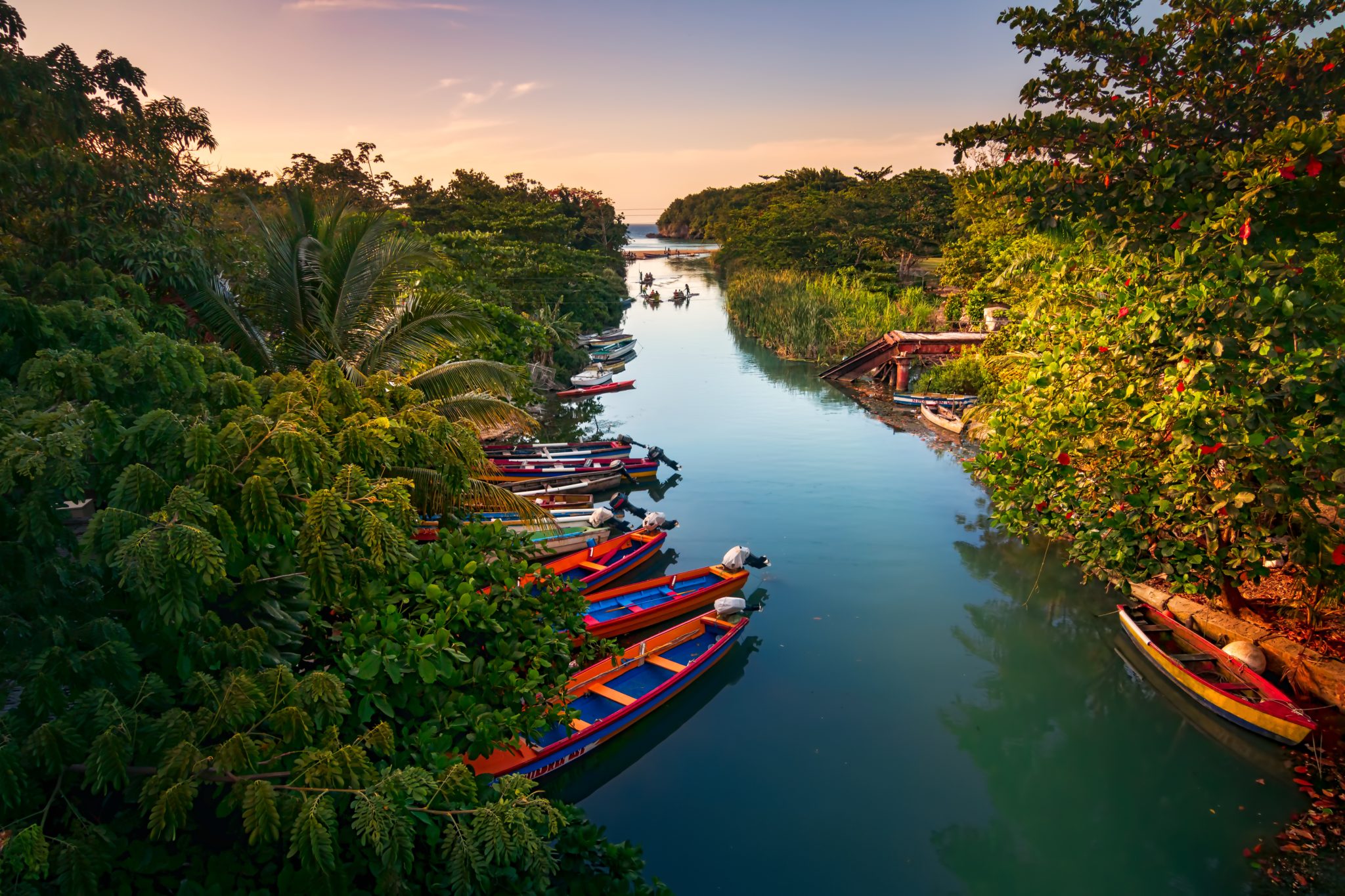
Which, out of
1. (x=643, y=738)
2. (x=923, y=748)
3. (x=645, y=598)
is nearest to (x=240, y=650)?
(x=643, y=738)

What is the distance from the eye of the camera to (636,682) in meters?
9.80

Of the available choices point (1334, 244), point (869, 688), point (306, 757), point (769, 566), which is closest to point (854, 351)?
point (769, 566)

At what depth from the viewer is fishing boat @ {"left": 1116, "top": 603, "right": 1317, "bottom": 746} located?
28.0ft

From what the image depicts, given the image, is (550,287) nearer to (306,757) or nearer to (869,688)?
(869,688)

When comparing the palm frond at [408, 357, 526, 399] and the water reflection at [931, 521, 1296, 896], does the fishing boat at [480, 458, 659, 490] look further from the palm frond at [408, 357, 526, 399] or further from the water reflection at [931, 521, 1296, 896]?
the water reflection at [931, 521, 1296, 896]

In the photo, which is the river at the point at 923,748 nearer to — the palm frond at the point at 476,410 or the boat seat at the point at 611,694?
the boat seat at the point at 611,694

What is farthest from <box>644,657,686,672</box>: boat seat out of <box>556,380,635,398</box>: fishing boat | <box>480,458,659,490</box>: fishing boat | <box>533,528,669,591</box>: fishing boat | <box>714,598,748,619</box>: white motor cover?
<box>556,380,635,398</box>: fishing boat

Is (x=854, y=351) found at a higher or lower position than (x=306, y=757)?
lower

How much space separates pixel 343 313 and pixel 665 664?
6571 millimetres

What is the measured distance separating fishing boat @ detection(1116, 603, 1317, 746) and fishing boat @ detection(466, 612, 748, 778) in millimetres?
5512

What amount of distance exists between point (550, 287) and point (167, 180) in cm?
2304

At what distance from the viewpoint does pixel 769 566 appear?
1420cm

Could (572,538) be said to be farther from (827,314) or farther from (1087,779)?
(827,314)

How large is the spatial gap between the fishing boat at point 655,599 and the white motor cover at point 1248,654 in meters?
6.52
